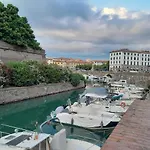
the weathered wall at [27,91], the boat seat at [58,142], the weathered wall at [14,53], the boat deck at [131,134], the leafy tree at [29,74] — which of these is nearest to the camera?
the boat deck at [131,134]

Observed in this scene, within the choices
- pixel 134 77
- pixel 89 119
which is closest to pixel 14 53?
pixel 89 119

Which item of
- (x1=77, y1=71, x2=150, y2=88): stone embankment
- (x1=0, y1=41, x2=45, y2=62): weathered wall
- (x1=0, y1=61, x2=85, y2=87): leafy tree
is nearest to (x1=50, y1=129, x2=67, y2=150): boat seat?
(x1=0, y1=61, x2=85, y2=87): leafy tree

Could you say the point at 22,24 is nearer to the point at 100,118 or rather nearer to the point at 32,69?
the point at 32,69

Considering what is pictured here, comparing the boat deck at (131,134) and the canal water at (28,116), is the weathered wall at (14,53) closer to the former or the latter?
the canal water at (28,116)

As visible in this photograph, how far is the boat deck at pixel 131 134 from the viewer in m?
3.84

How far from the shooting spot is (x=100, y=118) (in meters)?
12.9

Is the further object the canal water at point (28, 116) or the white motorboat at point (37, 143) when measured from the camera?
the canal water at point (28, 116)

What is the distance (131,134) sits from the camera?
4570 mm

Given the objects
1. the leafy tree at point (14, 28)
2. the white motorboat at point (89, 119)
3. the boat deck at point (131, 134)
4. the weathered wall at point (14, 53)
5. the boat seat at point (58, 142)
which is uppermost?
the leafy tree at point (14, 28)

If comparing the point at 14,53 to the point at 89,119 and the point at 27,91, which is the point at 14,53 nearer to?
the point at 27,91

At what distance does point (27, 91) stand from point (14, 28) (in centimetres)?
1662

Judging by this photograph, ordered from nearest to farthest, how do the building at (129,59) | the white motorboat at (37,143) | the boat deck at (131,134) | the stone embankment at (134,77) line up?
the boat deck at (131,134)
the white motorboat at (37,143)
the stone embankment at (134,77)
the building at (129,59)

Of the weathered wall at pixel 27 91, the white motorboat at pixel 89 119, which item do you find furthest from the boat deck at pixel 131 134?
the weathered wall at pixel 27 91

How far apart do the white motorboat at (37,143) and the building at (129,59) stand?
94.8m
